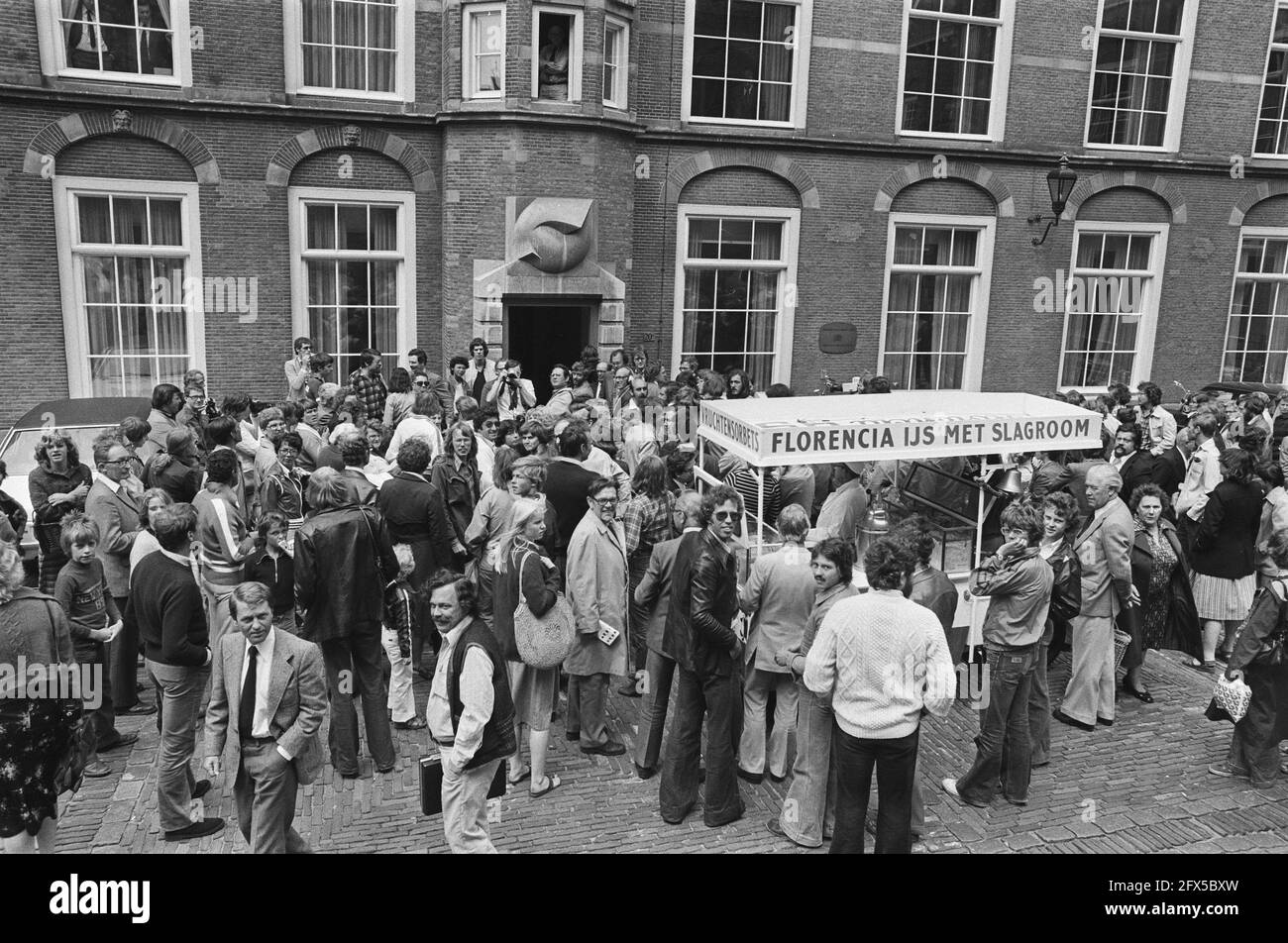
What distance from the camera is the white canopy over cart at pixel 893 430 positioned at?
6.88m

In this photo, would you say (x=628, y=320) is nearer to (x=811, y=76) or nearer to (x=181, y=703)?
(x=811, y=76)

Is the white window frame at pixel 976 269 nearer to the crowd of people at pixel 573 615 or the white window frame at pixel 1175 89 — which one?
the white window frame at pixel 1175 89

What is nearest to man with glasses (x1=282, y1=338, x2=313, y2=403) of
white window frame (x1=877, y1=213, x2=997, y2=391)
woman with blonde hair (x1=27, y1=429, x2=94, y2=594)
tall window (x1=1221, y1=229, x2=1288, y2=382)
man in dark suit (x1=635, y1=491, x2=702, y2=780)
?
woman with blonde hair (x1=27, y1=429, x2=94, y2=594)

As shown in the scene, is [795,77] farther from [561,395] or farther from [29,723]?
[29,723]

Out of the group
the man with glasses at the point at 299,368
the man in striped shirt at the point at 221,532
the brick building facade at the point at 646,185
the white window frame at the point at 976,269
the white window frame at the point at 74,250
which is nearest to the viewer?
the man in striped shirt at the point at 221,532

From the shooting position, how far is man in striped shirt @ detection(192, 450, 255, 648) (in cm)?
643

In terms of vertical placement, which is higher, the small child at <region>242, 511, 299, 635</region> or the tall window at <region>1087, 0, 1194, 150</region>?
the tall window at <region>1087, 0, 1194, 150</region>

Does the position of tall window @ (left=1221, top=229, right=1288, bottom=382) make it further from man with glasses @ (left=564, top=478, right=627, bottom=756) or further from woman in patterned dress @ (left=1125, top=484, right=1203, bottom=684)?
man with glasses @ (left=564, top=478, right=627, bottom=756)

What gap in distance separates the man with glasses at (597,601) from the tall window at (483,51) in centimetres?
928

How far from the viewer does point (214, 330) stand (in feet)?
45.4

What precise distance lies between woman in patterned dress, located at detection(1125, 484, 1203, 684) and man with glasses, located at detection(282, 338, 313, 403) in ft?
30.5

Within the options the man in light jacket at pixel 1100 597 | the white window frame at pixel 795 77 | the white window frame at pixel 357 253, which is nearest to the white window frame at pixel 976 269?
the white window frame at pixel 795 77

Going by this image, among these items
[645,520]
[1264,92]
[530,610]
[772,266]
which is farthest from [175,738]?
[1264,92]

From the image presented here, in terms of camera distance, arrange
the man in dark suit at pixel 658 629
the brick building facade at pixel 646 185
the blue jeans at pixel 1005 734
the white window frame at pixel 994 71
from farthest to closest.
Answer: the white window frame at pixel 994 71
the brick building facade at pixel 646 185
the man in dark suit at pixel 658 629
the blue jeans at pixel 1005 734
